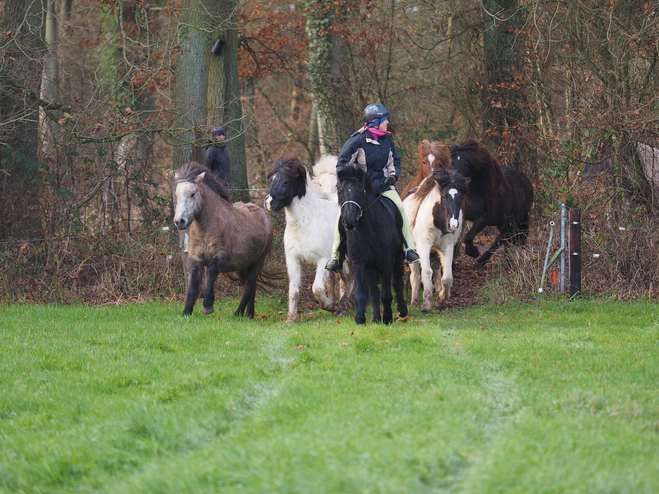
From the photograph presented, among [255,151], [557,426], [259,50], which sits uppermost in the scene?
[259,50]

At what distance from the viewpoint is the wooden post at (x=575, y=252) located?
12.4 m

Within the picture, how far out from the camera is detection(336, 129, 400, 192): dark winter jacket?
34.9ft

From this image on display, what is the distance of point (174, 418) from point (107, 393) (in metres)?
1.36

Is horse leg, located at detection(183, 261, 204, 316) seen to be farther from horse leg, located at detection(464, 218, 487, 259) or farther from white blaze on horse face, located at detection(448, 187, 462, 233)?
horse leg, located at detection(464, 218, 487, 259)

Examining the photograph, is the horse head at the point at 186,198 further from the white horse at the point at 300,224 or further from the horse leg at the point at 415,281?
the horse leg at the point at 415,281

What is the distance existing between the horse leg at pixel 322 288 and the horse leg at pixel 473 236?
458 cm

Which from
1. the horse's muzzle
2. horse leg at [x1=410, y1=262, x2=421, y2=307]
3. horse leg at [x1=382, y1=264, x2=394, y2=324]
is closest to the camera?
the horse's muzzle

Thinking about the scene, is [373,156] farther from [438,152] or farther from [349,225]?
[438,152]

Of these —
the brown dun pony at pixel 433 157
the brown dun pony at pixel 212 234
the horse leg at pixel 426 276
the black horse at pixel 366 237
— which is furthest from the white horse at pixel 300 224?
the brown dun pony at pixel 433 157

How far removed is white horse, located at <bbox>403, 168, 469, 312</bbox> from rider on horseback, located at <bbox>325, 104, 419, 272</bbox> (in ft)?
5.00

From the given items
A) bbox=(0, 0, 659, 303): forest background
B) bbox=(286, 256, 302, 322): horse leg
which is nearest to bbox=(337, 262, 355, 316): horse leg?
bbox=(286, 256, 302, 322): horse leg

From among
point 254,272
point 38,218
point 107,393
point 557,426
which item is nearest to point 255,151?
point 38,218

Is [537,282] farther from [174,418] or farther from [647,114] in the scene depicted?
[174,418]

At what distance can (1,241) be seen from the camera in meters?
14.4
